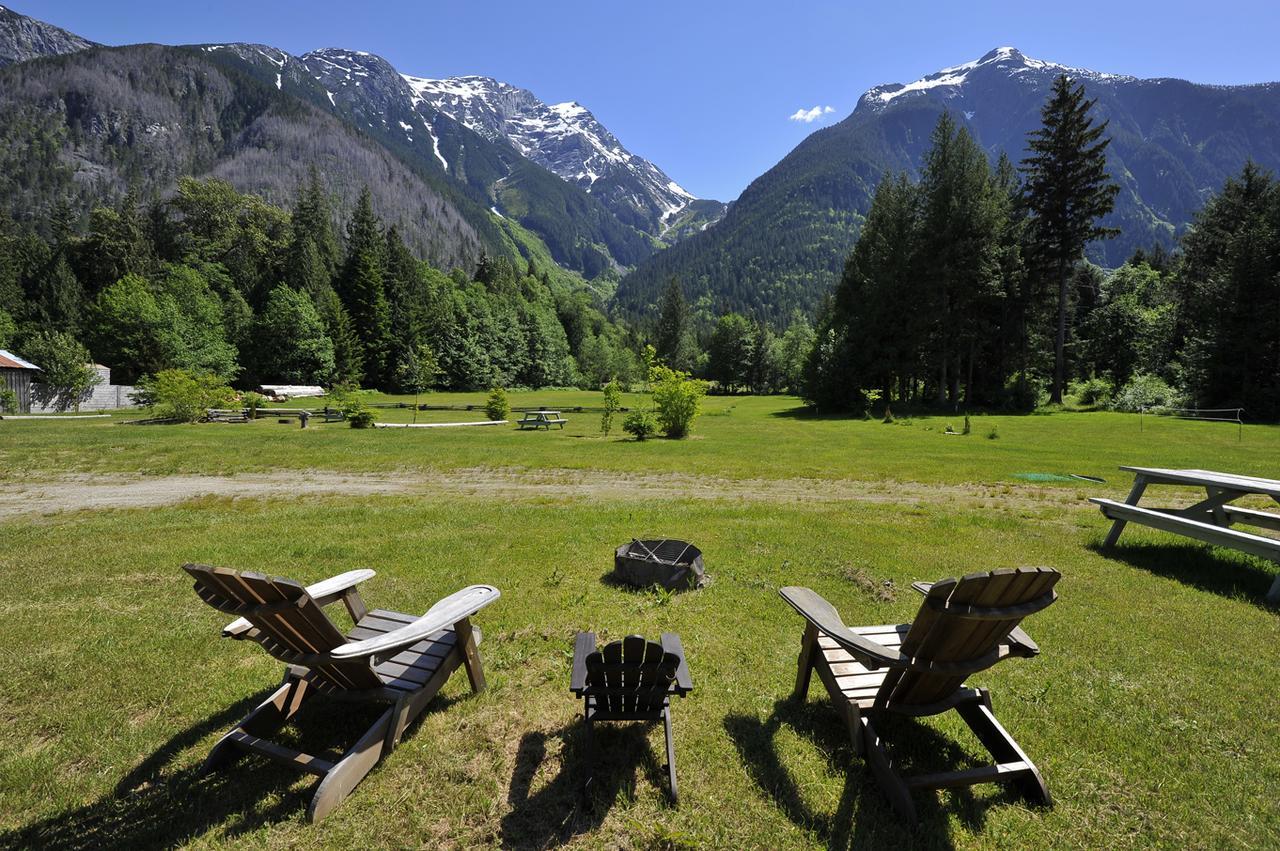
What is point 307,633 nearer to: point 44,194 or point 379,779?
point 379,779

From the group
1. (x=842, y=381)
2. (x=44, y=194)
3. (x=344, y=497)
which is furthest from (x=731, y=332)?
(x=44, y=194)

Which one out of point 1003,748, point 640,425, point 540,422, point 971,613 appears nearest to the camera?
point 971,613

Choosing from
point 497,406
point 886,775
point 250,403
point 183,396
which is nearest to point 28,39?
point 250,403

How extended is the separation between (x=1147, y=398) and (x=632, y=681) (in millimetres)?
42677

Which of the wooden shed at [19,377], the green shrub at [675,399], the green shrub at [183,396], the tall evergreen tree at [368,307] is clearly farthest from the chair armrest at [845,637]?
the tall evergreen tree at [368,307]

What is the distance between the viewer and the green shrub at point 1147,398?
104 feet

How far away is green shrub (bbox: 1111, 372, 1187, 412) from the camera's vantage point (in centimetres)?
3161

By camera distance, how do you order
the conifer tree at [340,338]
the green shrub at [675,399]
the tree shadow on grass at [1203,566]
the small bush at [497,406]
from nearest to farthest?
the tree shadow on grass at [1203,566]
the green shrub at [675,399]
the small bush at [497,406]
the conifer tree at [340,338]

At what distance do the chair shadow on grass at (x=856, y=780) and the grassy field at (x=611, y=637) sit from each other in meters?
0.02

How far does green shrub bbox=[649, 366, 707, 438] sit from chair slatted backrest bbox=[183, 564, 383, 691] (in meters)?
21.3

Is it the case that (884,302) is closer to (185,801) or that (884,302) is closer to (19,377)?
(185,801)

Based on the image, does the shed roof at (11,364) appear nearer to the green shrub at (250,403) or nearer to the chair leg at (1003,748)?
the green shrub at (250,403)

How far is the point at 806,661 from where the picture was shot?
4.07 metres

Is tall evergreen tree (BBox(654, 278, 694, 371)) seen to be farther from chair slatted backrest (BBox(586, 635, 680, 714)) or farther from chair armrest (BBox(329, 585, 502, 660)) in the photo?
chair slatted backrest (BBox(586, 635, 680, 714))
